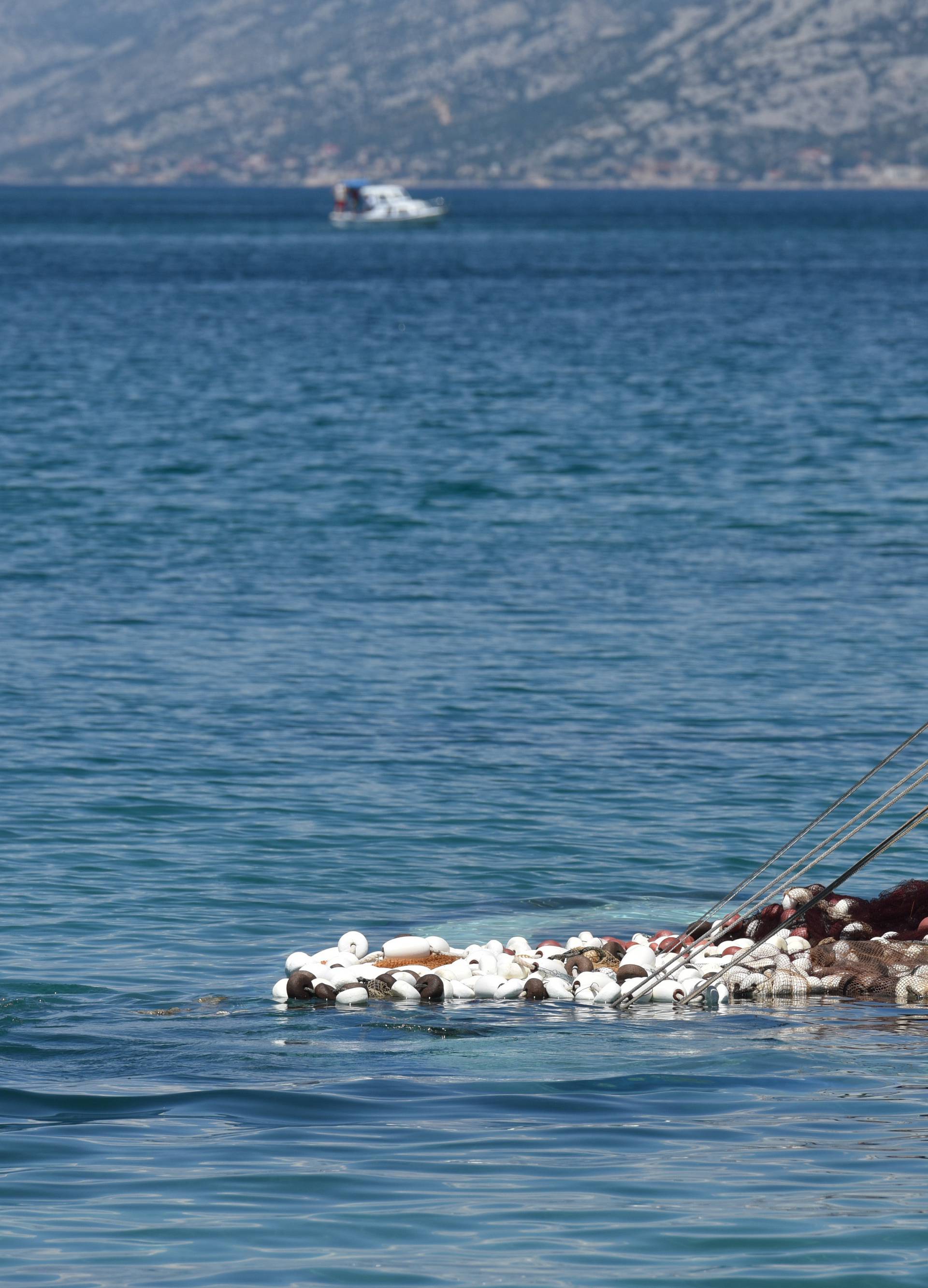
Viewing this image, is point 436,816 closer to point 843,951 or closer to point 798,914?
point 843,951

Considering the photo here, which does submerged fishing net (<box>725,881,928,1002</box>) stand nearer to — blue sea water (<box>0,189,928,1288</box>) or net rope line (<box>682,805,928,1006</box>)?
net rope line (<box>682,805,928,1006</box>)

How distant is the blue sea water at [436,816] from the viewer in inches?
391

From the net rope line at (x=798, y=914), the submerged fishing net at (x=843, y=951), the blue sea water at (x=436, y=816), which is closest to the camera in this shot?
the blue sea water at (x=436, y=816)

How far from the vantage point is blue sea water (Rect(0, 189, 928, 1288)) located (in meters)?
9.94

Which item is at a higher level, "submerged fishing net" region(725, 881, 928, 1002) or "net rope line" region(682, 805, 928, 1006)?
"net rope line" region(682, 805, 928, 1006)

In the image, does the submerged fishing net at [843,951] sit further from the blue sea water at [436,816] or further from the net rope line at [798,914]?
the blue sea water at [436,816]

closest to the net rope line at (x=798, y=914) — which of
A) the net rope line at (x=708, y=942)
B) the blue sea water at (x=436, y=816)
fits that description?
the net rope line at (x=708, y=942)

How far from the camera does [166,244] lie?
16162 centimetres

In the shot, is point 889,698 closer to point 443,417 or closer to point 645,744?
point 645,744

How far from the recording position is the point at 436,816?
1856cm

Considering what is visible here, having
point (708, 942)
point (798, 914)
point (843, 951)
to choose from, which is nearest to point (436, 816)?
point (708, 942)

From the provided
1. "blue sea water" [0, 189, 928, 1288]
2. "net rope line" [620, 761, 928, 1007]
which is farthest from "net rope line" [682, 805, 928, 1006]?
"blue sea water" [0, 189, 928, 1288]

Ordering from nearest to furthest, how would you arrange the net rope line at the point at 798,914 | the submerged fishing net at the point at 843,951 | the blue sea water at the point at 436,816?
the blue sea water at the point at 436,816 → the net rope line at the point at 798,914 → the submerged fishing net at the point at 843,951

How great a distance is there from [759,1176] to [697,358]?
Answer: 58239 mm
